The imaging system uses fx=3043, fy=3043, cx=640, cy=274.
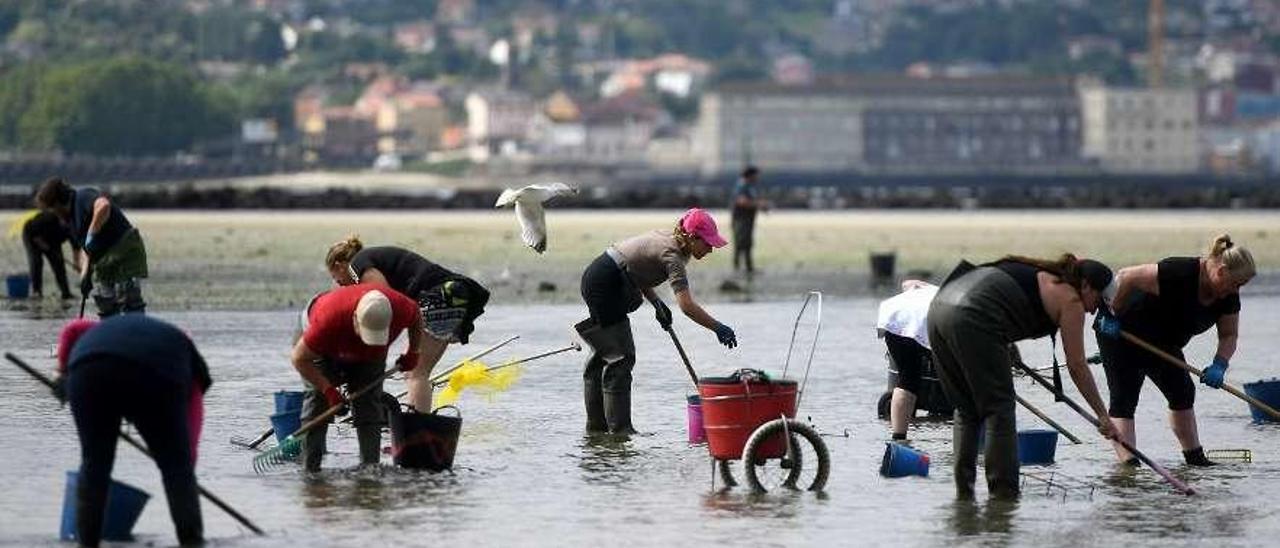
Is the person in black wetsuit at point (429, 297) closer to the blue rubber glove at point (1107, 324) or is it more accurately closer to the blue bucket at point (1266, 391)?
the blue rubber glove at point (1107, 324)

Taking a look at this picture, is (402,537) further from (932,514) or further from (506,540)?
(932,514)

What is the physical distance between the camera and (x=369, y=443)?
52.8ft

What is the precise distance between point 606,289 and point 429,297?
1265 mm

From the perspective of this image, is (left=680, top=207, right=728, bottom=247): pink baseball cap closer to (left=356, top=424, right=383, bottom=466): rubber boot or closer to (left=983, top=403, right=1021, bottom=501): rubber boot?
(left=356, top=424, right=383, bottom=466): rubber boot

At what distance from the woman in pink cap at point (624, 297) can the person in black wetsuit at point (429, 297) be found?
898 mm

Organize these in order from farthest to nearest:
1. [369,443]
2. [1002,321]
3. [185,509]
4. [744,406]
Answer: [369,443] < [744,406] < [1002,321] < [185,509]

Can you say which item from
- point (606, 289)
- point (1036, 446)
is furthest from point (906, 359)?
point (606, 289)

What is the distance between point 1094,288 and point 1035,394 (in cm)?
698

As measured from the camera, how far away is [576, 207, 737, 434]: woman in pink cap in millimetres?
17016

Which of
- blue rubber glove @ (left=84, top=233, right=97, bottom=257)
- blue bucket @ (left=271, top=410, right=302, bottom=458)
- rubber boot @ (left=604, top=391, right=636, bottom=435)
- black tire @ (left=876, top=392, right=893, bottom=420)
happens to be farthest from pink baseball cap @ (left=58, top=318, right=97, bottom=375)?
black tire @ (left=876, top=392, right=893, bottom=420)

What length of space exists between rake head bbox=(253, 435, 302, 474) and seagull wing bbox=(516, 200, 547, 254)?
132 inches

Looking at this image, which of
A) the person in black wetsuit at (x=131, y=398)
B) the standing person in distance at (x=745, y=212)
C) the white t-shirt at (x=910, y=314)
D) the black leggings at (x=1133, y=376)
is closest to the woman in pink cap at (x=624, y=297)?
the white t-shirt at (x=910, y=314)

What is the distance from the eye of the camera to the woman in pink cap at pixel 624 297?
670 inches

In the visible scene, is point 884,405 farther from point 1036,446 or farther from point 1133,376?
point 1133,376
